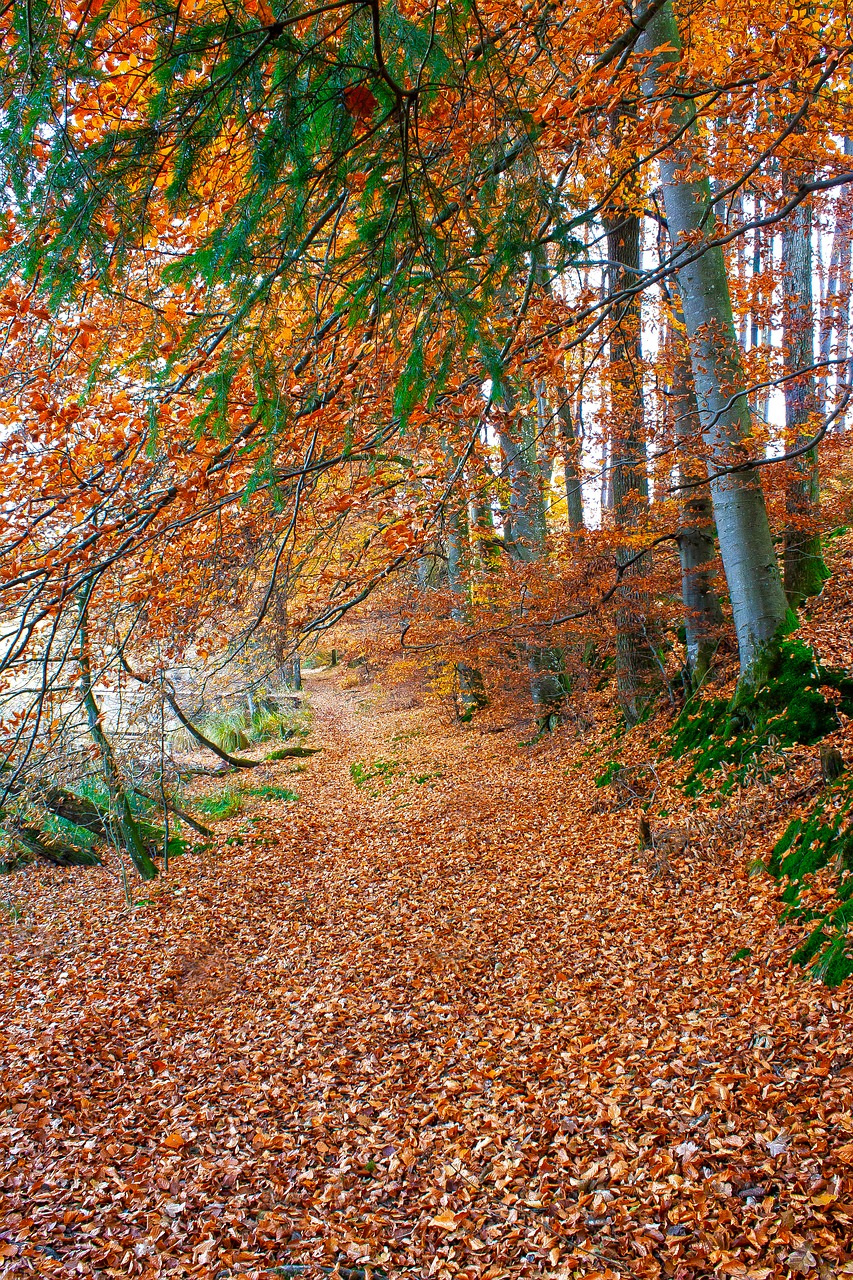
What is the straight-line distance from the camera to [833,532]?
8906 mm

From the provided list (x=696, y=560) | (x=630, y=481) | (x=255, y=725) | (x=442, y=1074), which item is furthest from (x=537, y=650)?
(x=255, y=725)

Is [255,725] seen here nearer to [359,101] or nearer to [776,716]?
[776,716]

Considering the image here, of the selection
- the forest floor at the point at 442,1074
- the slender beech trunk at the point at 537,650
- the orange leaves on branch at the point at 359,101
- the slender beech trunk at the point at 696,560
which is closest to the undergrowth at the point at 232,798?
the forest floor at the point at 442,1074

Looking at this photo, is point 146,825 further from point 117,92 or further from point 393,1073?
point 117,92

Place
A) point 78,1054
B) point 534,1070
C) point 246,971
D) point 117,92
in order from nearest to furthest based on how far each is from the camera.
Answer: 1. point 117,92
2. point 534,1070
3. point 78,1054
4. point 246,971

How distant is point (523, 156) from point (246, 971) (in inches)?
235

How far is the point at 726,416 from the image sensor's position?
6.01 m

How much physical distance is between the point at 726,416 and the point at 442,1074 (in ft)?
18.0

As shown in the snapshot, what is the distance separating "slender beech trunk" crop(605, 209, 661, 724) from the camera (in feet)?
24.6

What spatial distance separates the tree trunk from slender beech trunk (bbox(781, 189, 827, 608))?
1457 mm

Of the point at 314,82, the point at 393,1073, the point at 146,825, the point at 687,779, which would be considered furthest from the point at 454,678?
the point at 314,82

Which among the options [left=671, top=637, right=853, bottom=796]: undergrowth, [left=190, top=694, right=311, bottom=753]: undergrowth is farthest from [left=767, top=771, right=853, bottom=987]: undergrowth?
[left=190, top=694, right=311, bottom=753]: undergrowth

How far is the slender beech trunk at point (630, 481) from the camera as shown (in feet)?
24.6

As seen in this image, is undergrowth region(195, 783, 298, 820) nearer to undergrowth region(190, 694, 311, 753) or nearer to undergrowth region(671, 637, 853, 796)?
undergrowth region(190, 694, 311, 753)
